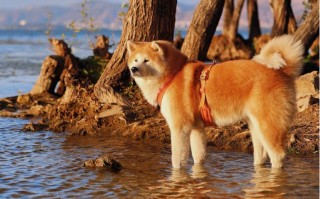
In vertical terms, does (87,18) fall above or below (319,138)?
above

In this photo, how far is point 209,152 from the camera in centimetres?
819

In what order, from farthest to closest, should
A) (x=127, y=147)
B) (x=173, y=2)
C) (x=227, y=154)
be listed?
(x=173, y=2), (x=127, y=147), (x=227, y=154)

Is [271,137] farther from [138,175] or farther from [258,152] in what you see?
[138,175]

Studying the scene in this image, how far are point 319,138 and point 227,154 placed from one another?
1.26 meters

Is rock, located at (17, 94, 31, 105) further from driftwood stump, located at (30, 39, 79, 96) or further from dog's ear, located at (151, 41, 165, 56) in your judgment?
dog's ear, located at (151, 41, 165, 56)

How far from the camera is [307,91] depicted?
31.0 ft

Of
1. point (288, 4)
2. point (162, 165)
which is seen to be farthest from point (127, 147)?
point (288, 4)

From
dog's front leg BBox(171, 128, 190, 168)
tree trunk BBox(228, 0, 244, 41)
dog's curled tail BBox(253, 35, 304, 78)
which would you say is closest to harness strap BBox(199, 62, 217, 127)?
dog's front leg BBox(171, 128, 190, 168)

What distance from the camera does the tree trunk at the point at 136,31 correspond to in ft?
33.6

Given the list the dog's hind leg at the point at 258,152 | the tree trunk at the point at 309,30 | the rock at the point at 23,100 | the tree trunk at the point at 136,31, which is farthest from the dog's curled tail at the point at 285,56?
the rock at the point at 23,100

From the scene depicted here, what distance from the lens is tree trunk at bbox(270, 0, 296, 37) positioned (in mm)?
16536

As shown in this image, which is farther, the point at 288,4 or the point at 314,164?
the point at 288,4

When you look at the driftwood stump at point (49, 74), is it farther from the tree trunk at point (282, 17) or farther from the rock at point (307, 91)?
the tree trunk at point (282, 17)

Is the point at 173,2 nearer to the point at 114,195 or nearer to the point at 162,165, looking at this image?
the point at 162,165
